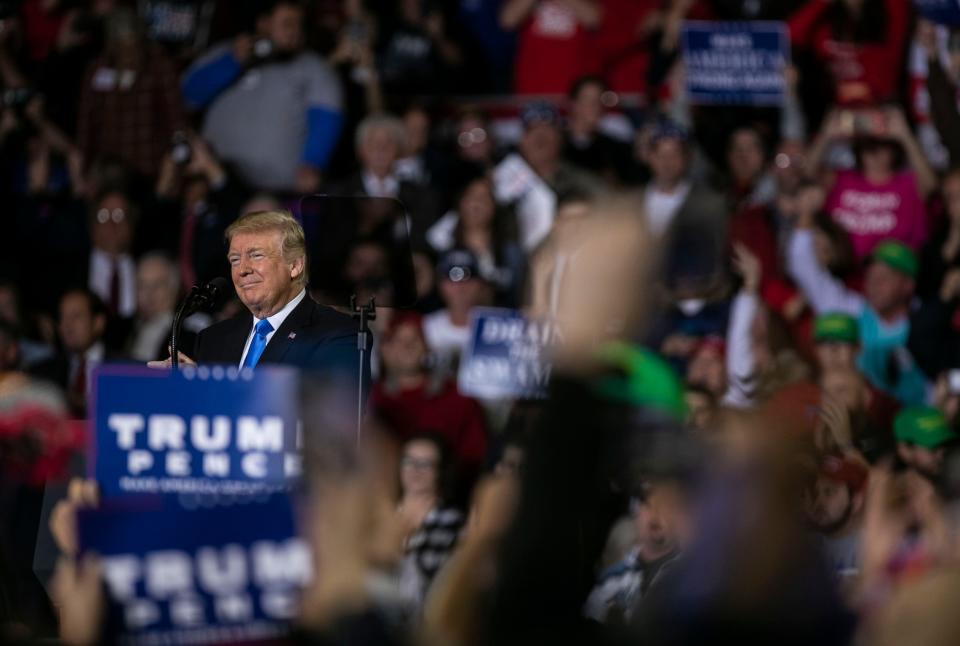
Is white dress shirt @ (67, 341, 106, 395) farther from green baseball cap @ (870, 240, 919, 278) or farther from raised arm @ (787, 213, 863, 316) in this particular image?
green baseball cap @ (870, 240, 919, 278)

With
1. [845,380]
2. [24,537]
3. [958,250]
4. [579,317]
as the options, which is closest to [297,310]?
[24,537]

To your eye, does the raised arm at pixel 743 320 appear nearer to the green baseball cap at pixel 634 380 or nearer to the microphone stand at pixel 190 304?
the microphone stand at pixel 190 304

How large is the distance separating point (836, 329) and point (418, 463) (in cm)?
245

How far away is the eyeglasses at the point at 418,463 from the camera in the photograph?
7219mm

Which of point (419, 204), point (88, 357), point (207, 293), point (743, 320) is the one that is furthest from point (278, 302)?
point (419, 204)

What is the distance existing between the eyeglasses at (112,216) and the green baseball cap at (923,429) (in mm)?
4619

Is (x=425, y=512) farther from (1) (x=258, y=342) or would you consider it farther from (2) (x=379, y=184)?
(2) (x=379, y=184)

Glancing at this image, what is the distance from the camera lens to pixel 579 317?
3035 mm

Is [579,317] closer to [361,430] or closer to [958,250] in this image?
[361,430]

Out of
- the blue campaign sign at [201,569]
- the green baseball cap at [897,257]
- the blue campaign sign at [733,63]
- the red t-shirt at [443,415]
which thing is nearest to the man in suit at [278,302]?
the blue campaign sign at [201,569]

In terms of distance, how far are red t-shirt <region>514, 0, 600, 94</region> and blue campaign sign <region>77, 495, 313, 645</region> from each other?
8.08 m

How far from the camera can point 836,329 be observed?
347 inches

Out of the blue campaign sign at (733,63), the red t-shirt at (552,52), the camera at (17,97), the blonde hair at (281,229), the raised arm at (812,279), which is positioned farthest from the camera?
the red t-shirt at (552,52)

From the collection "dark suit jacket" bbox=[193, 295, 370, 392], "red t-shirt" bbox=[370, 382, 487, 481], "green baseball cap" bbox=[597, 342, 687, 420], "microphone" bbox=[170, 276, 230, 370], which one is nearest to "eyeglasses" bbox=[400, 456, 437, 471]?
"red t-shirt" bbox=[370, 382, 487, 481]
